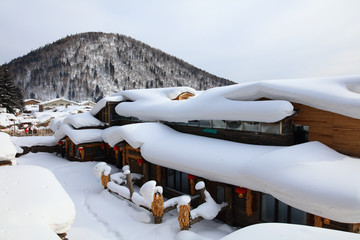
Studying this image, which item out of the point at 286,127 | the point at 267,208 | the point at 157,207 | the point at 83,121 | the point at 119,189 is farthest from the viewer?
the point at 83,121

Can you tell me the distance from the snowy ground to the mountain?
113109 mm

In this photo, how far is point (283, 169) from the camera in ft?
24.9

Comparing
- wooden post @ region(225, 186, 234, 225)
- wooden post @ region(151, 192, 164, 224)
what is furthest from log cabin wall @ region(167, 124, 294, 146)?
wooden post @ region(151, 192, 164, 224)

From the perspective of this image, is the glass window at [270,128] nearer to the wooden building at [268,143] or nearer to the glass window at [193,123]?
the wooden building at [268,143]

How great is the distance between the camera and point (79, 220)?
10086 mm

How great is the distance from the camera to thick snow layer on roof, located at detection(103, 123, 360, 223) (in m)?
6.32

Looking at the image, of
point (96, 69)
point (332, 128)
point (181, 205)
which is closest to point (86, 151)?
point (181, 205)

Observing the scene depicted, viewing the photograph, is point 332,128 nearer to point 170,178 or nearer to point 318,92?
point 318,92

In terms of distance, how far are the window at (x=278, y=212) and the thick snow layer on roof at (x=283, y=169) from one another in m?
1.86

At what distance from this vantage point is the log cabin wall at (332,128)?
870 centimetres

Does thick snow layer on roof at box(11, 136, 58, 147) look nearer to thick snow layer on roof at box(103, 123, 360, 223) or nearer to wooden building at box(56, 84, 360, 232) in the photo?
wooden building at box(56, 84, 360, 232)

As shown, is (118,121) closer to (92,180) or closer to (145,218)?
(92,180)

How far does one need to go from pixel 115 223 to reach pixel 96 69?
135797 mm

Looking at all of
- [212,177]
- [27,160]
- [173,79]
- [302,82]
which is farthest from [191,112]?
[173,79]
